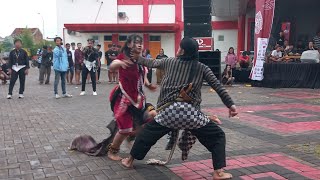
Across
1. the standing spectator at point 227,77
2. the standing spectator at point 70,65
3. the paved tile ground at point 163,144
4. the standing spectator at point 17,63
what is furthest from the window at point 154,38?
the paved tile ground at point 163,144

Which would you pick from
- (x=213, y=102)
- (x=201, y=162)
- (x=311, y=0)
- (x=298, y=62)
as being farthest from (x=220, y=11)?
(x=201, y=162)

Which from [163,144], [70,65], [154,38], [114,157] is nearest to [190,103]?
[114,157]

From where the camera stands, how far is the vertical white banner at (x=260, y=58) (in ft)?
46.1

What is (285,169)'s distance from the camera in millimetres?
4801

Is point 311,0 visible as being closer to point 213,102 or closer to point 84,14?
point 213,102

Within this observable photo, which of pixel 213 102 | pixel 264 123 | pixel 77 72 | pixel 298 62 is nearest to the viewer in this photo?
pixel 264 123

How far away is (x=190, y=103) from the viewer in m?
4.34

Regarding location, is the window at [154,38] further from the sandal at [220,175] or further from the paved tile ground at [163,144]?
the sandal at [220,175]

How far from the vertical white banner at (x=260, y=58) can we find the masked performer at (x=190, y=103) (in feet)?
33.7

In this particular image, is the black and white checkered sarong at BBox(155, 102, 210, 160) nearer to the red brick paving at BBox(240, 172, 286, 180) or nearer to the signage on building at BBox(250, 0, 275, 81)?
the red brick paving at BBox(240, 172, 286, 180)

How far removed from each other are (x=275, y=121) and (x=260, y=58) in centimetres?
664

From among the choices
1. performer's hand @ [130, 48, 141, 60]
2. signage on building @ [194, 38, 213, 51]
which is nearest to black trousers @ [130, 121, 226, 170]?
performer's hand @ [130, 48, 141, 60]

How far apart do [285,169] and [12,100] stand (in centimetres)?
905

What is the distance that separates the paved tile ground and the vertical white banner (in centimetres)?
363
